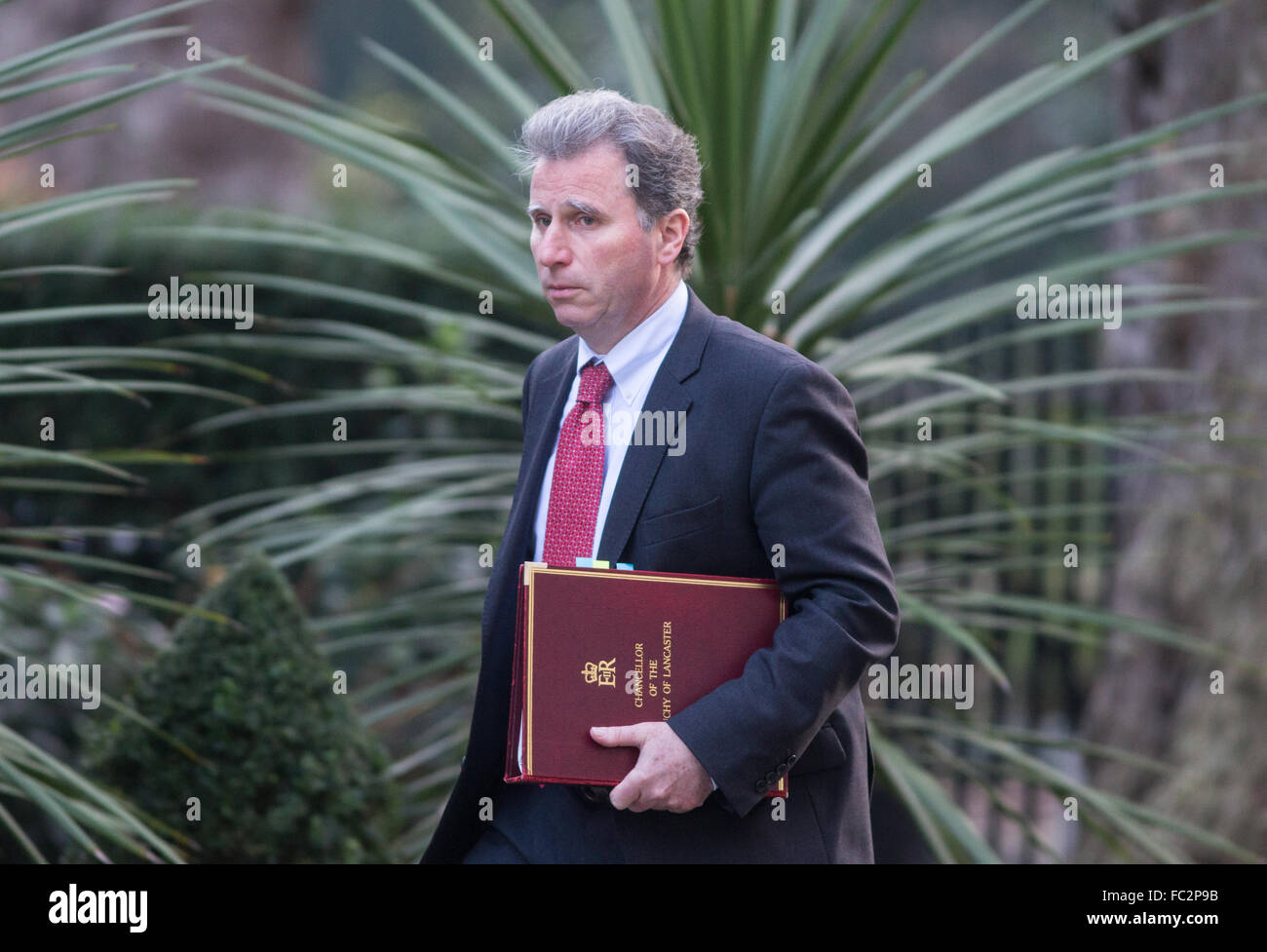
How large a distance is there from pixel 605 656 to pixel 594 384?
0.49 meters

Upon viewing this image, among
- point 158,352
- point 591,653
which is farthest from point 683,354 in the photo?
point 158,352

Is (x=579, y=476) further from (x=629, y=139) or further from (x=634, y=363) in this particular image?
(x=629, y=139)

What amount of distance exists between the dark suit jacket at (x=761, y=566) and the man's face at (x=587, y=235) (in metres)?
0.14

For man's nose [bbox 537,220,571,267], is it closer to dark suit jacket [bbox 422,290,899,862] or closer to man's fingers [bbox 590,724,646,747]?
→ dark suit jacket [bbox 422,290,899,862]

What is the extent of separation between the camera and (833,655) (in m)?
1.80

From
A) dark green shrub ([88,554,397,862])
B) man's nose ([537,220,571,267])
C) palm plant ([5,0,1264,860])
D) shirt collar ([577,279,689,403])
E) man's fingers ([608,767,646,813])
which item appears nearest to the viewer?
man's fingers ([608,767,646,813])

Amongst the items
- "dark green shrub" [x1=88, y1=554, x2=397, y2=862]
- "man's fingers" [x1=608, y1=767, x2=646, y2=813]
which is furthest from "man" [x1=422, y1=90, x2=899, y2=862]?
"dark green shrub" [x1=88, y1=554, x2=397, y2=862]

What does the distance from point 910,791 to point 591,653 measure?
1.35 meters

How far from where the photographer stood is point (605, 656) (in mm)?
1829

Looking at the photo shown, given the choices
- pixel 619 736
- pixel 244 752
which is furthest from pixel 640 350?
pixel 244 752

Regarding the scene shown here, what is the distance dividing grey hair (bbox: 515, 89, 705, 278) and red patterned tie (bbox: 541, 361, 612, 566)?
273 mm

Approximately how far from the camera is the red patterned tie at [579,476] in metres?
2.04

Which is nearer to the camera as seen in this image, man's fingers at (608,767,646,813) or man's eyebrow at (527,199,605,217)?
man's fingers at (608,767,646,813)

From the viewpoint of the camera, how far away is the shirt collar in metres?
2.09
